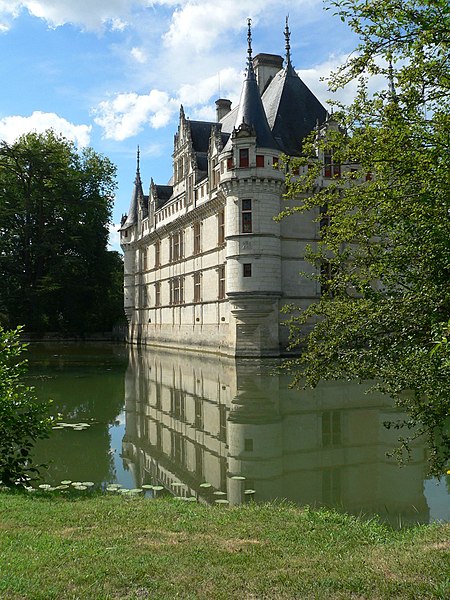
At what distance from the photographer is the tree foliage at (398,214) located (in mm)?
5426

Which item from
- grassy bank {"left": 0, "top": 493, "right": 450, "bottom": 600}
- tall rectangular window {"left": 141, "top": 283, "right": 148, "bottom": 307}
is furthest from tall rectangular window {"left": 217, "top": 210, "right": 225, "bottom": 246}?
grassy bank {"left": 0, "top": 493, "right": 450, "bottom": 600}

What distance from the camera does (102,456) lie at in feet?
33.4

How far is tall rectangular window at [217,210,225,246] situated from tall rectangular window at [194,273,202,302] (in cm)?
367

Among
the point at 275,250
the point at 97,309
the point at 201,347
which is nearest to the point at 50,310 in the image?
the point at 97,309

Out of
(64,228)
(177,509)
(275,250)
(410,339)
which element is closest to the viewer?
(410,339)

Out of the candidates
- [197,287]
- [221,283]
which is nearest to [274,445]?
[221,283]

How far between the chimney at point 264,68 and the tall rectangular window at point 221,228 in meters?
7.49

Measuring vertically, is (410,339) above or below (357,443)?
above

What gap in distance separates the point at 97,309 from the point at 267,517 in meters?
41.5

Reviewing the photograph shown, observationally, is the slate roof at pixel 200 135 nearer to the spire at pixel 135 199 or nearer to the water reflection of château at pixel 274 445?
the spire at pixel 135 199

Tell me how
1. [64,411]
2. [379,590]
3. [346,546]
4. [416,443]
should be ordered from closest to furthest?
[379,590] → [346,546] → [416,443] → [64,411]

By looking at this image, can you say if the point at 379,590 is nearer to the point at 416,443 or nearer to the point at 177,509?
the point at 177,509

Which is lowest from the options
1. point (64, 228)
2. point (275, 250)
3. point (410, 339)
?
point (410, 339)

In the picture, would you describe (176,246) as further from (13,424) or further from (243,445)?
(13,424)
